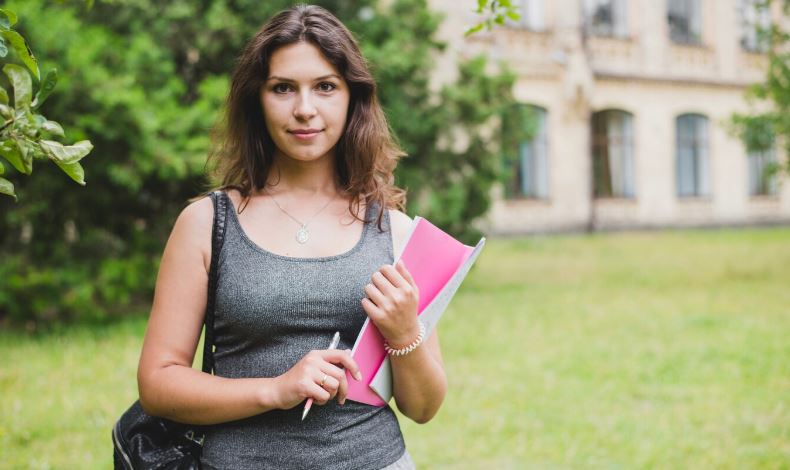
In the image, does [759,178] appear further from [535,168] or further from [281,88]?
[281,88]

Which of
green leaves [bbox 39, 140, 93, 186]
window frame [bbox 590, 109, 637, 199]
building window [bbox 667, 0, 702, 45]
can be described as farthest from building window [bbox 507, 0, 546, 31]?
green leaves [bbox 39, 140, 93, 186]

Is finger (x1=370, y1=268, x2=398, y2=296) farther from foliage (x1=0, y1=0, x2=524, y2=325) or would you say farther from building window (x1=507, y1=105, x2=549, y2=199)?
building window (x1=507, y1=105, x2=549, y2=199)

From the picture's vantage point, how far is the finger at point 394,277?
1619mm

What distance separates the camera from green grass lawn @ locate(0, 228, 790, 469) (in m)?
4.53

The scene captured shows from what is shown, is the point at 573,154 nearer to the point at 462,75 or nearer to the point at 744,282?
the point at 744,282

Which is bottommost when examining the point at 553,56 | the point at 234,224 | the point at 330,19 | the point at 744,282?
the point at 744,282

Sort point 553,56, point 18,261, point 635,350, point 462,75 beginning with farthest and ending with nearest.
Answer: point 553,56 → point 462,75 → point 18,261 → point 635,350

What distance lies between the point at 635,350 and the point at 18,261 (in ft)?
18.6

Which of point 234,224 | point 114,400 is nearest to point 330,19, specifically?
point 234,224

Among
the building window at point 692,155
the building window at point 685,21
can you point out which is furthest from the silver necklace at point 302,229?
the building window at point 685,21

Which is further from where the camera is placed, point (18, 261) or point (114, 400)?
point (18, 261)

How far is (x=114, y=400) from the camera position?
5.45 m

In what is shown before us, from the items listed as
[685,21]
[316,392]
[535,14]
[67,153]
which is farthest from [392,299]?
[685,21]

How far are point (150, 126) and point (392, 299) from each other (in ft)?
19.5
